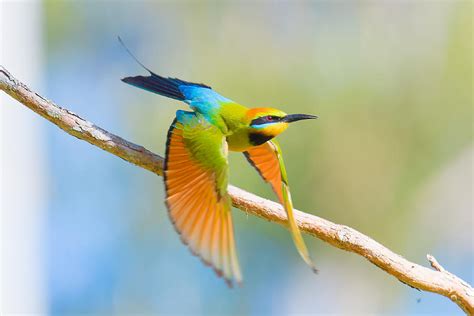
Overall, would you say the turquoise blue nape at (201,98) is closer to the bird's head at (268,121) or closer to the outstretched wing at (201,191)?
the outstretched wing at (201,191)

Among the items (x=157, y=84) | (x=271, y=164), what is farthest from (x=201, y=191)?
(x=157, y=84)

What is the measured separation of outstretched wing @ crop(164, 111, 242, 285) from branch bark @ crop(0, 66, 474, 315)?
0.27ft

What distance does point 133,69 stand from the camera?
7332 millimetres

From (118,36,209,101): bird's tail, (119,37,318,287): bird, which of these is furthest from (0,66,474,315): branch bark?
(118,36,209,101): bird's tail

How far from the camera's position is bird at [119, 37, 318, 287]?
201 cm

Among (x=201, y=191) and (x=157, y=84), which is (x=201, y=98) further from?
(x=201, y=191)

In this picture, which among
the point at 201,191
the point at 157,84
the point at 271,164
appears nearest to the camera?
the point at 201,191

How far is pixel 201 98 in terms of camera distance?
2.53m

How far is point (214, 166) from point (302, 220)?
305mm

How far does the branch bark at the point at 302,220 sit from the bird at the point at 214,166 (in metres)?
0.07

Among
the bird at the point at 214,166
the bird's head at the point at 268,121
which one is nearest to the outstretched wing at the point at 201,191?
the bird at the point at 214,166

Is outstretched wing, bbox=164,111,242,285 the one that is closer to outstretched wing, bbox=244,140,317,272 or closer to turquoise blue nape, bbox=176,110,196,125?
turquoise blue nape, bbox=176,110,196,125

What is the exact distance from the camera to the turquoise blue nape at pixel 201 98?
8.09ft

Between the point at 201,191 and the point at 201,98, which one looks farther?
the point at 201,98
